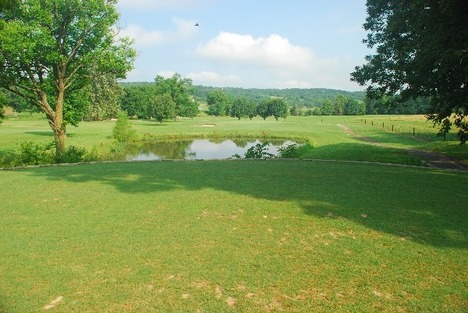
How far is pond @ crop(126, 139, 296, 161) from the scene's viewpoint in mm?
35031

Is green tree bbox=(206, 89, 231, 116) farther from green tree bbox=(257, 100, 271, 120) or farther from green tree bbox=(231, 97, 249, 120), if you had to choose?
green tree bbox=(257, 100, 271, 120)

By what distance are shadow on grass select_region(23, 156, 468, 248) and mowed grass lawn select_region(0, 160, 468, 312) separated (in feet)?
0.22

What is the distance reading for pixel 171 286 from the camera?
18.0 feet

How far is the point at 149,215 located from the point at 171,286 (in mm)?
3709

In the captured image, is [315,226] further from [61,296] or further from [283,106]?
[283,106]

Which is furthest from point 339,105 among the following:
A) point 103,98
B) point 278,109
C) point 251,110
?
point 103,98

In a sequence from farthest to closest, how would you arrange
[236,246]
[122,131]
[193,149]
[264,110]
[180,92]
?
[264,110]
[180,92]
[122,131]
[193,149]
[236,246]

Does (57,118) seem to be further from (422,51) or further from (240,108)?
(240,108)

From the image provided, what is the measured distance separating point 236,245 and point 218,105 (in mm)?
125091

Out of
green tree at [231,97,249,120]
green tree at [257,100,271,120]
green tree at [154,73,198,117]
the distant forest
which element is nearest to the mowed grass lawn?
the distant forest

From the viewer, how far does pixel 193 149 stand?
136ft

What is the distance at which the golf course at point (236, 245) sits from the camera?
5.17 m

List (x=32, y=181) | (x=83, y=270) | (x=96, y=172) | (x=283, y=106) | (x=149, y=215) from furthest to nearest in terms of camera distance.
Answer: (x=283, y=106)
(x=96, y=172)
(x=32, y=181)
(x=149, y=215)
(x=83, y=270)

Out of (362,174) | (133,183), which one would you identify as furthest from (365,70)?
(133,183)
